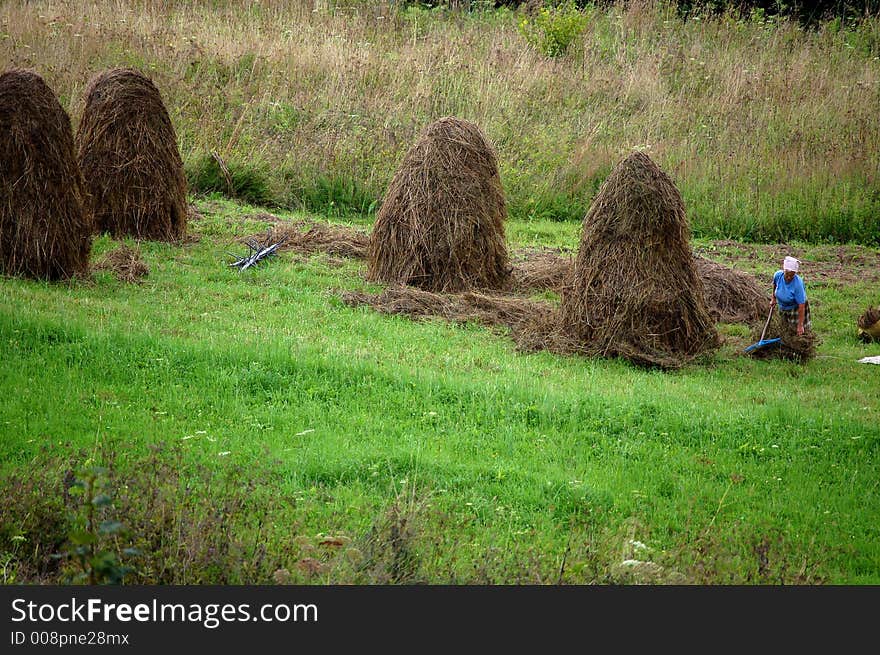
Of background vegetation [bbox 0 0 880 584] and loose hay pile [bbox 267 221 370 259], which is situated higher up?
background vegetation [bbox 0 0 880 584]

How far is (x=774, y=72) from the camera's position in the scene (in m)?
21.9

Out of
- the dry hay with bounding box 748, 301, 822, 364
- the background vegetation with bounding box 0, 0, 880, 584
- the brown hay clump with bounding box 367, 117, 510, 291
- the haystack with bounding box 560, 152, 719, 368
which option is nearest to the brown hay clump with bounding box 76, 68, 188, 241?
the background vegetation with bounding box 0, 0, 880, 584

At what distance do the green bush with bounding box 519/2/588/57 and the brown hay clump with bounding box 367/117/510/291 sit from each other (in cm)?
1130

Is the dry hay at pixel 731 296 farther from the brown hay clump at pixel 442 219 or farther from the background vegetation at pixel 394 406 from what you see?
the brown hay clump at pixel 442 219

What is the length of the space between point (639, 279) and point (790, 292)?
1.47m

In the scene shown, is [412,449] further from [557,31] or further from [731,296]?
[557,31]

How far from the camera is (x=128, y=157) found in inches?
510

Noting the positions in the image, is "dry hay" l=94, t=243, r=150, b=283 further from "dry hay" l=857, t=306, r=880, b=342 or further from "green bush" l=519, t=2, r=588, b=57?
"green bush" l=519, t=2, r=588, b=57

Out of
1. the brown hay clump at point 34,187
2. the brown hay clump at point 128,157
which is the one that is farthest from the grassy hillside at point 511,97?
the brown hay clump at point 34,187

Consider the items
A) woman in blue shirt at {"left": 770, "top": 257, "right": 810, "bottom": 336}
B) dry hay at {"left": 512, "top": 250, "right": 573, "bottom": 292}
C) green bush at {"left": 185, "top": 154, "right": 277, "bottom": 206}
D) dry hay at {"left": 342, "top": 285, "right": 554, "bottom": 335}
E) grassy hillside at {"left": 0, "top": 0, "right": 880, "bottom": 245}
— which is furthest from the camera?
grassy hillside at {"left": 0, "top": 0, "right": 880, "bottom": 245}

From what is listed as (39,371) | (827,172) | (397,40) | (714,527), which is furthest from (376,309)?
(397,40)

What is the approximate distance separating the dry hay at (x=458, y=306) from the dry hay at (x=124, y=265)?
244 centimetres

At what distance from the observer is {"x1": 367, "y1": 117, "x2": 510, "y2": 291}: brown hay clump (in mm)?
11930

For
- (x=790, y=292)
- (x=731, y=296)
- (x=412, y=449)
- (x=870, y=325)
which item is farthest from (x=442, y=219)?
(x=412, y=449)
